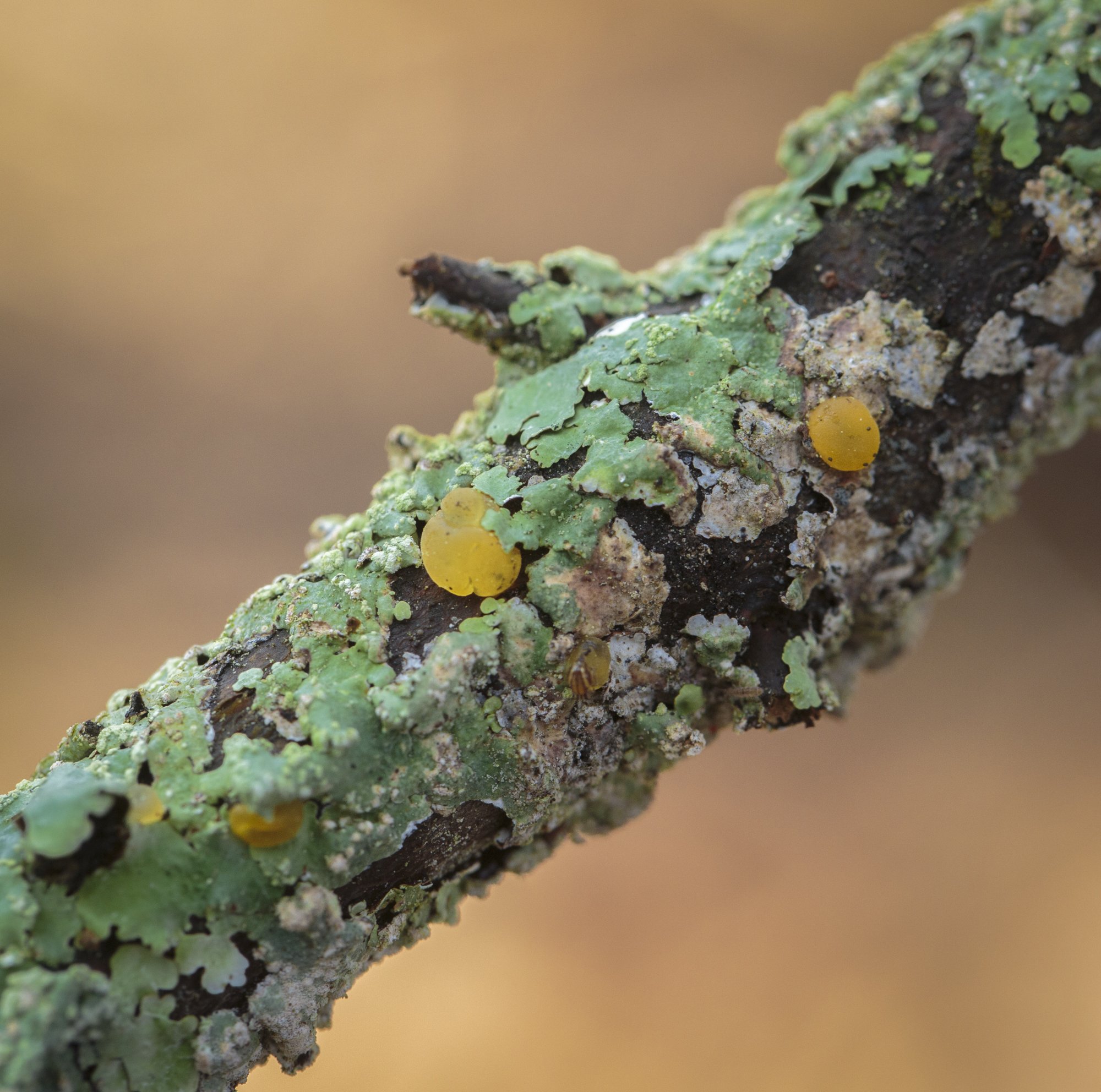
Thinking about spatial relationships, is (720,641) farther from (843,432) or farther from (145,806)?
(145,806)

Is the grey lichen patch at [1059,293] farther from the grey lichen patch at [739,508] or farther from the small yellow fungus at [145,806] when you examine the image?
the small yellow fungus at [145,806]

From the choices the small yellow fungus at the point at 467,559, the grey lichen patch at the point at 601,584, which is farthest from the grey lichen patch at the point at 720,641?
the small yellow fungus at the point at 467,559

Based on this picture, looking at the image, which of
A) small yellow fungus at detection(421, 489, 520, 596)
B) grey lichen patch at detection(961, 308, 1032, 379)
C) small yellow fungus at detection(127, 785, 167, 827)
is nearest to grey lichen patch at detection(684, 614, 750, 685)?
small yellow fungus at detection(421, 489, 520, 596)

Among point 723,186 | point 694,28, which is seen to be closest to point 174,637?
point 723,186

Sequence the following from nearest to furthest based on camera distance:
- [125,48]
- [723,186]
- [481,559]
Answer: [481,559] → [125,48] → [723,186]

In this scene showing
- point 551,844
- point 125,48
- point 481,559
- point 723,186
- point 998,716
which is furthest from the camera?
point 723,186

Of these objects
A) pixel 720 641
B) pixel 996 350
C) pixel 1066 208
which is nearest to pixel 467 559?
pixel 720 641

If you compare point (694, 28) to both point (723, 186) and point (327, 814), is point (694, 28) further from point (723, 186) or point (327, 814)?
point (327, 814)
